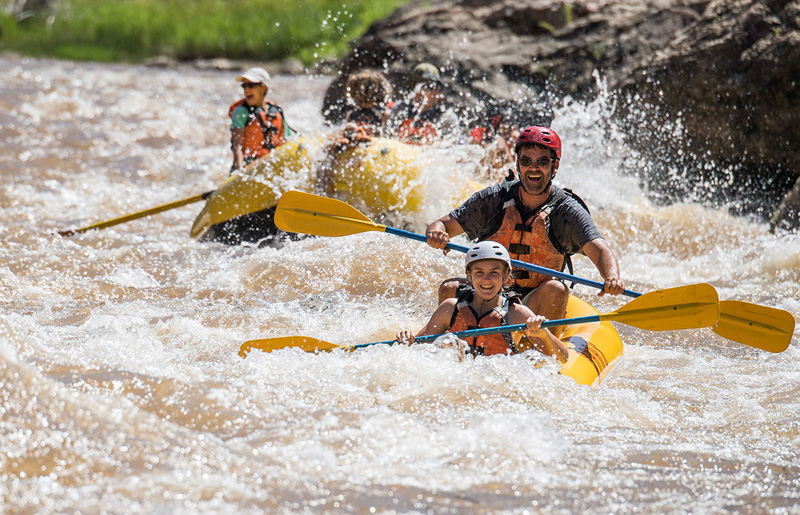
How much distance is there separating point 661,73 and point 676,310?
4562 mm

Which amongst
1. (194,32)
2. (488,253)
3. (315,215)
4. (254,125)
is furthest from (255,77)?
(194,32)

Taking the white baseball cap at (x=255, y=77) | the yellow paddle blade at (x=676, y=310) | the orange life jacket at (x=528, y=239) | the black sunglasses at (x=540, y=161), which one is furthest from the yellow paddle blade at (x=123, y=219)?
the yellow paddle blade at (x=676, y=310)

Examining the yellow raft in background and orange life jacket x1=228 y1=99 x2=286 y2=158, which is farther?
orange life jacket x1=228 y1=99 x2=286 y2=158

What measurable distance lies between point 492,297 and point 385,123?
3158 millimetres

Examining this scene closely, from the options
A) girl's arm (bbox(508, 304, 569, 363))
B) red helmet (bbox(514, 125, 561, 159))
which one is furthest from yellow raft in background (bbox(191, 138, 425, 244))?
girl's arm (bbox(508, 304, 569, 363))

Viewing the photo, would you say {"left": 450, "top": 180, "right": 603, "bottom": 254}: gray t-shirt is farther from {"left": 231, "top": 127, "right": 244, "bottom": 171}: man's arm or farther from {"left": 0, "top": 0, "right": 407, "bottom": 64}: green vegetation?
{"left": 0, "top": 0, "right": 407, "bottom": 64}: green vegetation

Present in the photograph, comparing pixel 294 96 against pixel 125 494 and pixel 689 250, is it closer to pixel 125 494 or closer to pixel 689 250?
pixel 689 250

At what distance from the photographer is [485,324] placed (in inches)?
155

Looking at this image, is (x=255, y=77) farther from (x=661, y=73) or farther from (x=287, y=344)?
(x=661, y=73)

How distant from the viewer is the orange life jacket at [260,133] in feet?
23.1

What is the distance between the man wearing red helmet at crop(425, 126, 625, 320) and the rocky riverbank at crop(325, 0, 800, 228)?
137 inches

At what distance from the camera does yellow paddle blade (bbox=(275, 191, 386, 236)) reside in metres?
4.86

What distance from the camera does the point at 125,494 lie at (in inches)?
108

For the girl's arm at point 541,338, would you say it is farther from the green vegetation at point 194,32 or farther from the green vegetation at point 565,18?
the green vegetation at point 194,32
